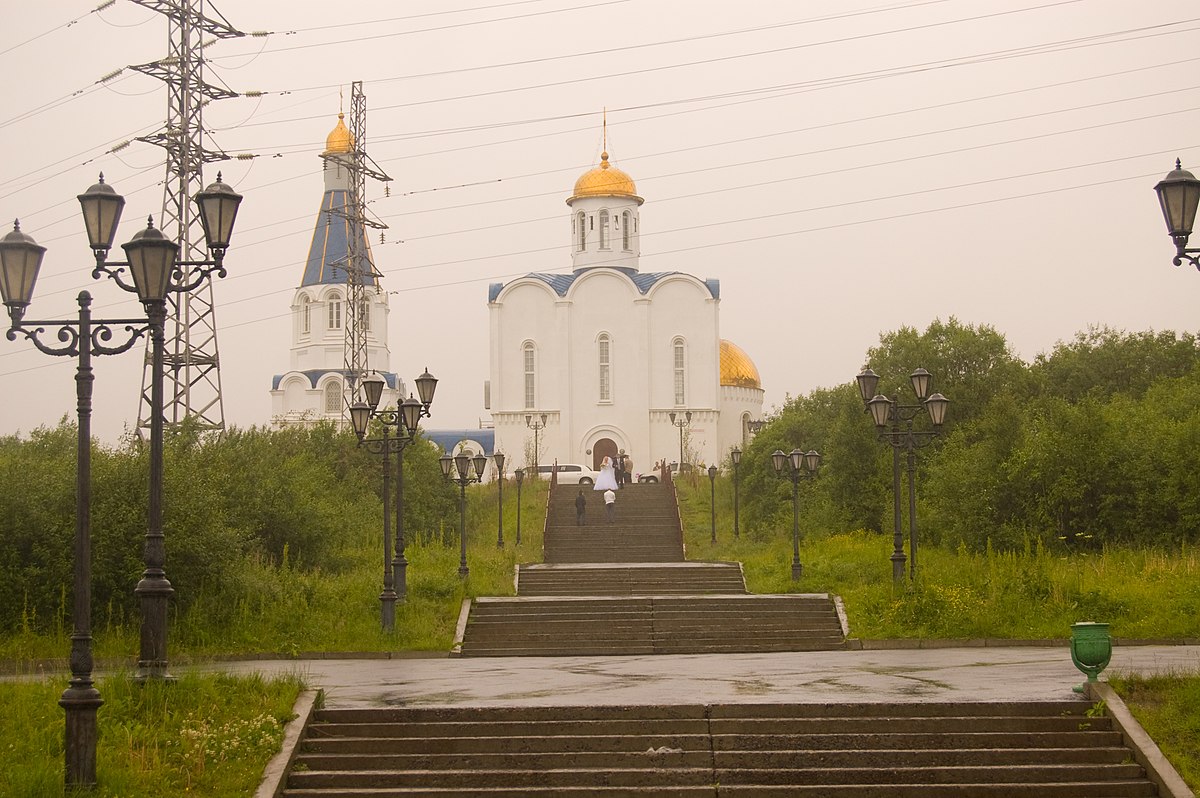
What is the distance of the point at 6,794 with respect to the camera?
10.1m

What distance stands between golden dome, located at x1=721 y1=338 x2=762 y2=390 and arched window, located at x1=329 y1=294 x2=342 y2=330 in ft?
60.5

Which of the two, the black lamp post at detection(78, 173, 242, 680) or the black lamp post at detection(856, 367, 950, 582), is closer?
the black lamp post at detection(78, 173, 242, 680)

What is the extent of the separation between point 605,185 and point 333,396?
17.4 meters

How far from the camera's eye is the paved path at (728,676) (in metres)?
13.2

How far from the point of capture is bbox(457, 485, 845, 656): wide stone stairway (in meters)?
22.7

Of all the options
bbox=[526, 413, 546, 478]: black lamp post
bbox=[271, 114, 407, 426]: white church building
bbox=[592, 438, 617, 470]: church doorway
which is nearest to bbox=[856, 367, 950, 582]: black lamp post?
bbox=[526, 413, 546, 478]: black lamp post

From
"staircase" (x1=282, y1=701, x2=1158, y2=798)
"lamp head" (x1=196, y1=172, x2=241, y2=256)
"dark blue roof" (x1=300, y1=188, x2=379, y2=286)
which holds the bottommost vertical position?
"staircase" (x1=282, y1=701, x2=1158, y2=798)

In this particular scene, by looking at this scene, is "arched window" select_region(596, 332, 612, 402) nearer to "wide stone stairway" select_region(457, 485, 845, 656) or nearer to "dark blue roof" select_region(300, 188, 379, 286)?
"dark blue roof" select_region(300, 188, 379, 286)

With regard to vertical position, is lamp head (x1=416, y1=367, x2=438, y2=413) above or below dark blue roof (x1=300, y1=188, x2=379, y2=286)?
below

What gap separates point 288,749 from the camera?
1164 centimetres

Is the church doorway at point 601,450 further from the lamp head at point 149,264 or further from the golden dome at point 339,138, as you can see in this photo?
the lamp head at point 149,264

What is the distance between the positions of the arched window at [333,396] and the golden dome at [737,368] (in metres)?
18.4

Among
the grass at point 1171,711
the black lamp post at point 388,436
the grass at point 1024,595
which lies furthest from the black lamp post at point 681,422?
the grass at point 1171,711

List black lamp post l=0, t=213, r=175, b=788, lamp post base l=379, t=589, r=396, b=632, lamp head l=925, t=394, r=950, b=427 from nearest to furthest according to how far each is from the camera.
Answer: black lamp post l=0, t=213, r=175, b=788
lamp post base l=379, t=589, r=396, b=632
lamp head l=925, t=394, r=950, b=427
